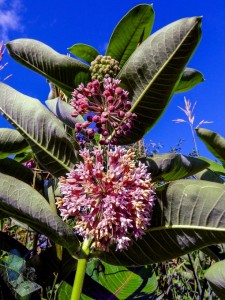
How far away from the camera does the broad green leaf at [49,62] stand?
4.02 ft

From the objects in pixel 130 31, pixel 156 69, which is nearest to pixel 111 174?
pixel 156 69

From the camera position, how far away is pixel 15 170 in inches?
54.5

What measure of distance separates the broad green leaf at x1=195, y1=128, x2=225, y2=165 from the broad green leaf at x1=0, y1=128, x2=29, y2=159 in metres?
0.58

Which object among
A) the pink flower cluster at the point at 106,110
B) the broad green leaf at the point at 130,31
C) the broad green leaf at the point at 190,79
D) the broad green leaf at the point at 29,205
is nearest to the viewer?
the broad green leaf at the point at 29,205

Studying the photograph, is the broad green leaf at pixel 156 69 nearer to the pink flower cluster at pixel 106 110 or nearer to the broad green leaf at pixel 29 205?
the pink flower cluster at pixel 106 110

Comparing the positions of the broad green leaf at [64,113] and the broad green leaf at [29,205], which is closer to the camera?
the broad green leaf at [29,205]

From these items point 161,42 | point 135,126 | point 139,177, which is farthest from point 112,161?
point 161,42

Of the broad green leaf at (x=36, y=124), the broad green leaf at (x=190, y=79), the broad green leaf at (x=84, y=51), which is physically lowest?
the broad green leaf at (x=36, y=124)

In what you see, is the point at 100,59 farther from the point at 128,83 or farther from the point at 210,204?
the point at 210,204

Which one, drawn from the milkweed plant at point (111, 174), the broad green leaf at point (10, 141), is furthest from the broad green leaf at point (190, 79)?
the broad green leaf at point (10, 141)

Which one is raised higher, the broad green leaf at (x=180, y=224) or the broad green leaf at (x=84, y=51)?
the broad green leaf at (x=84, y=51)

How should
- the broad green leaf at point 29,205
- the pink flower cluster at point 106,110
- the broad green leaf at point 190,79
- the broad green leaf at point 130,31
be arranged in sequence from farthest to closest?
the broad green leaf at point 190,79 → the broad green leaf at point 130,31 → the pink flower cluster at point 106,110 → the broad green leaf at point 29,205

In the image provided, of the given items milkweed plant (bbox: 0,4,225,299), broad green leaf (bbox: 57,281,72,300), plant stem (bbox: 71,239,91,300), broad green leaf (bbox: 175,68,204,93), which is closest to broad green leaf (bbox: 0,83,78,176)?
milkweed plant (bbox: 0,4,225,299)

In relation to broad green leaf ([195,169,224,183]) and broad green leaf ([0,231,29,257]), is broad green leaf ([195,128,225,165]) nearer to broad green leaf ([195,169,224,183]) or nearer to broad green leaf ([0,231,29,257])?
broad green leaf ([195,169,224,183])
